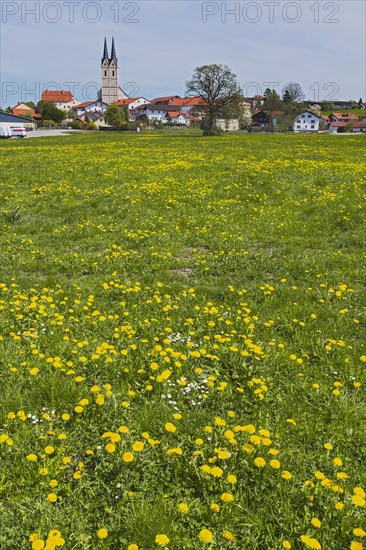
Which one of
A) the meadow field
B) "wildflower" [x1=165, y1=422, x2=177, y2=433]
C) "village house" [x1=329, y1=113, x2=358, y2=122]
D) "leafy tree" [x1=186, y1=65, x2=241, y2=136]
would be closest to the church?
"village house" [x1=329, y1=113, x2=358, y2=122]

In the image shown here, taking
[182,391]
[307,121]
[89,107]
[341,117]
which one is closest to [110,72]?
[89,107]

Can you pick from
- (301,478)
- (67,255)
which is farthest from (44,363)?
(67,255)

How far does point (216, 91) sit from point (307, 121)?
292 feet

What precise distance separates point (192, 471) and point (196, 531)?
489mm

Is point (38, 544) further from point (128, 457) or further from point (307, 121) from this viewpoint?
point (307, 121)

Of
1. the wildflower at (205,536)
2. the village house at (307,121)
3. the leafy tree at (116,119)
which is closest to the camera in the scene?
the wildflower at (205,536)

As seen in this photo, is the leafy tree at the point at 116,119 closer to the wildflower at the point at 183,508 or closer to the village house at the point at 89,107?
the village house at the point at 89,107

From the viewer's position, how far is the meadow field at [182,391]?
2.93 m

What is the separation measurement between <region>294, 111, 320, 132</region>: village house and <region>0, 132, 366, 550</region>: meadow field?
155062 mm

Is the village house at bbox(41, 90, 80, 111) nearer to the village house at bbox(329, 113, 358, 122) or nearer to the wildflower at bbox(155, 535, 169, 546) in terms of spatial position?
the village house at bbox(329, 113, 358, 122)

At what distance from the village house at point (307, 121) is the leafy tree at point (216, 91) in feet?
270

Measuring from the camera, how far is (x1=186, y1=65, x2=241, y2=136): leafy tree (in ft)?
241

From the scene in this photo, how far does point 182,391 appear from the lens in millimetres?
4344

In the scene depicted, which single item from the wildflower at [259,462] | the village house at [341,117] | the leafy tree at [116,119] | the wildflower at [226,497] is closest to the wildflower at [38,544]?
the wildflower at [226,497]
